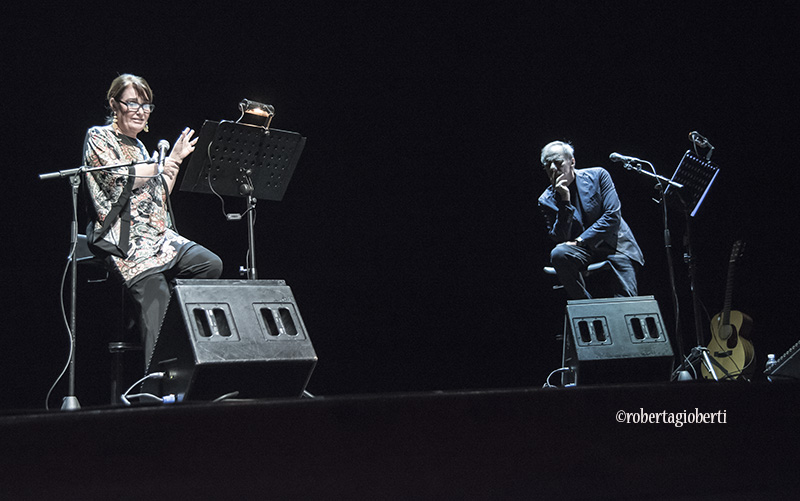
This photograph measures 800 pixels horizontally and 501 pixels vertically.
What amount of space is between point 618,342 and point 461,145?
2.02 m

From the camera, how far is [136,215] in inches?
113

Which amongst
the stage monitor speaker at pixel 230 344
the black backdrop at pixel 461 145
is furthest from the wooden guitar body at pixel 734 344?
the stage monitor speaker at pixel 230 344

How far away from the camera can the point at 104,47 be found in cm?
383

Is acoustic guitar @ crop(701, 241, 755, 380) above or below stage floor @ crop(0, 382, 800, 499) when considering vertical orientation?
below

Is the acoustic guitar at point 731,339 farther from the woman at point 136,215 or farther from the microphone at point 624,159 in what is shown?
the woman at point 136,215

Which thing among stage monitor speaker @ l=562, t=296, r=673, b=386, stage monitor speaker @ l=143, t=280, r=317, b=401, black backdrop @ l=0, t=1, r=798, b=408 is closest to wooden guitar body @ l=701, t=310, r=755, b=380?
black backdrop @ l=0, t=1, r=798, b=408

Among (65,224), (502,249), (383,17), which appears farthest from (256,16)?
(502,249)

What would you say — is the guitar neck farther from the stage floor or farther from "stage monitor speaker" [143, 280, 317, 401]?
"stage monitor speaker" [143, 280, 317, 401]

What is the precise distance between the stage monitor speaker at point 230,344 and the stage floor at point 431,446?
2.46ft

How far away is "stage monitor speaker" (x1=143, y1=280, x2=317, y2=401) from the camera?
7.39ft

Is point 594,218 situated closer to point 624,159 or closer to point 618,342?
point 624,159

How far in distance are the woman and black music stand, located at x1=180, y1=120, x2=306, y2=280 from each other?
0.20 metres

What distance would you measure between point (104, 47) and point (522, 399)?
3.10 meters

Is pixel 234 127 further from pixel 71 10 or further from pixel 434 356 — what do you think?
pixel 434 356
